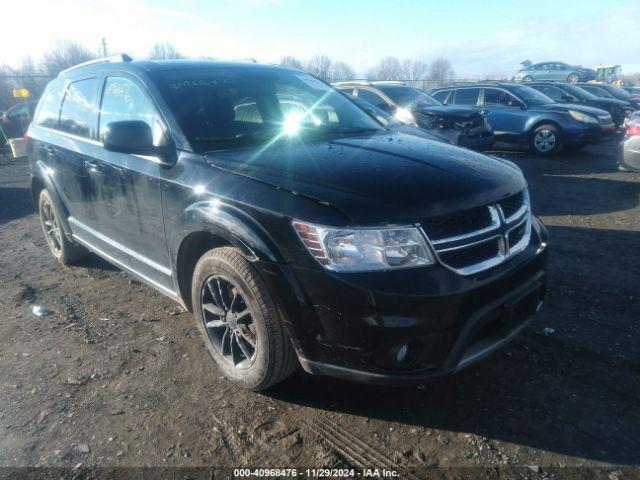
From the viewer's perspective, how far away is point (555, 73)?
33875 mm

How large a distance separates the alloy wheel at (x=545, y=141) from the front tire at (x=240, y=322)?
10675mm

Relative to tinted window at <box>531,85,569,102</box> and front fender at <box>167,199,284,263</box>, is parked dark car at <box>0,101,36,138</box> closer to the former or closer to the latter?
front fender at <box>167,199,284,263</box>

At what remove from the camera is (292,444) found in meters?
2.51

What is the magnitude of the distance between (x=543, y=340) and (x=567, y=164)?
8540mm

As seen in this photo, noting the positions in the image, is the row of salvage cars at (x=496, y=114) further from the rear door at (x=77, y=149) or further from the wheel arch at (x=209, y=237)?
the wheel arch at (x=209, y=237)

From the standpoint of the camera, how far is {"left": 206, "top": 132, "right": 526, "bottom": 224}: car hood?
230 centimetres

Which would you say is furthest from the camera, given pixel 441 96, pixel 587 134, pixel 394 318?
pixel 441 96

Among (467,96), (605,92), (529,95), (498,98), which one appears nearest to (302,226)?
(498,98)

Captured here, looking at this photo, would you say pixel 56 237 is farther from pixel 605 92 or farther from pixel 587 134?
pixel 605 92

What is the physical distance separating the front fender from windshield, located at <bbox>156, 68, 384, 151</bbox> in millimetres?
436

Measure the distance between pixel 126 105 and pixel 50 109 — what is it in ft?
6.08

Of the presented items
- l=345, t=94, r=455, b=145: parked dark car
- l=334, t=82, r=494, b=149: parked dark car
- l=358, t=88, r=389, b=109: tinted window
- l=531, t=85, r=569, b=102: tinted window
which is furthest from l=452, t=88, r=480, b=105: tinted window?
l=345, t=94, r=455, b=145: parked dark car

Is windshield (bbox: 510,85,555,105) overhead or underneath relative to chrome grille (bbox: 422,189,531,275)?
underneath

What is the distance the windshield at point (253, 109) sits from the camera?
3121 mm
